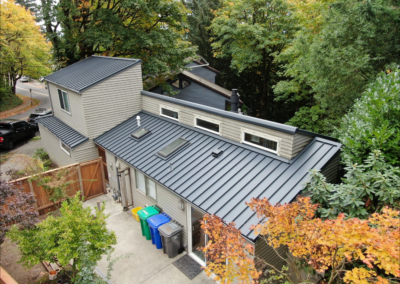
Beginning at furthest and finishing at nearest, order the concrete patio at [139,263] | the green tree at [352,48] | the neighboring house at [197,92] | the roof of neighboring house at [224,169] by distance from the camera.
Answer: the neighboring house at [197,92] < the green tree at [352,48] < the concrete patio at [139,263] < the roof of neighboring house at [224,169]

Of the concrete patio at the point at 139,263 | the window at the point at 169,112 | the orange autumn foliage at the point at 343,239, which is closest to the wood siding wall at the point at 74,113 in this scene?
the window at the point at 169,112

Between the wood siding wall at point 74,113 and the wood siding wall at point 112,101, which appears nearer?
the wood siding wall at point 112,101

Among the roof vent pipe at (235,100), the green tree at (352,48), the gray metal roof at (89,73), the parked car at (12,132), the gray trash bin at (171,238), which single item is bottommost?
the parked car at (12,132)

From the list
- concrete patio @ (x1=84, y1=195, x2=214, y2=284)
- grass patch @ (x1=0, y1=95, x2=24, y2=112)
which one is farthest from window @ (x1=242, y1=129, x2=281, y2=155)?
grass patch @ (x1=0, y1=95, x2=24, y2=112)

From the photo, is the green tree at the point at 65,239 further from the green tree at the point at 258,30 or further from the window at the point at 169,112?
the green tree at the point at 258,30

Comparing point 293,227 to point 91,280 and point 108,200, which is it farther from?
point 108,200

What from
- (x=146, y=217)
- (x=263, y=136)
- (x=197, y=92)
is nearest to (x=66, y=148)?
(x=146, y=217)

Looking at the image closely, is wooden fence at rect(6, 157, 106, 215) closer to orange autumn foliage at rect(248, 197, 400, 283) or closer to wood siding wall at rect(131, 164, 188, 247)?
wood siding wall at rect(131, 164, 188, 247)
